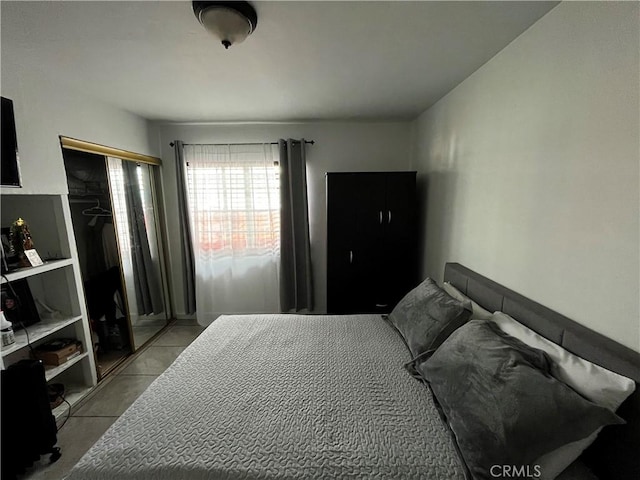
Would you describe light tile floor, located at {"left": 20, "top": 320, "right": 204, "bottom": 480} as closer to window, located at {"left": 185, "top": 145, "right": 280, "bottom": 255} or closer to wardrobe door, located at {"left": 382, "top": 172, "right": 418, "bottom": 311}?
window, located at {"left": 185, "top": 145, "right": 280, "bottom": 255}

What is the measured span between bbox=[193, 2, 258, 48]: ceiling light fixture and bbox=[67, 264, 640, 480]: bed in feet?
5.63

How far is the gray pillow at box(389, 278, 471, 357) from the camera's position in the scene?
57.9 inches

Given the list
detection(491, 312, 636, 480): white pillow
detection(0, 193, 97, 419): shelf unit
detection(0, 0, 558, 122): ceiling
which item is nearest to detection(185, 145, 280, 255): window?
detection(0, 0, 558, 122): ceiling

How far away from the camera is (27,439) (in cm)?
148

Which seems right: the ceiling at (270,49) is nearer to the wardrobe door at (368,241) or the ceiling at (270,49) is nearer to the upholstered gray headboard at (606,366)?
the wardrobe door at (368,241)

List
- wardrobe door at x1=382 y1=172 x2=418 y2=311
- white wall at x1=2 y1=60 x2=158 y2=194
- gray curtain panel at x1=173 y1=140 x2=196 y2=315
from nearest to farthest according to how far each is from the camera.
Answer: white wall at x1=2 y1=60 x2=158 y2=194, wardrobe door at x1=382 y1=172 x2=418 y2=311, gray curtain panel at x1=173 y1=140 x2=196 y2=315

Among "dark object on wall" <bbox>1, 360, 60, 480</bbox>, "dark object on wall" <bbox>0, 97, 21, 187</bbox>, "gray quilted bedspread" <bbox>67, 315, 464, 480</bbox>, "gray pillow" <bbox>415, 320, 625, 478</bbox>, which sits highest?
"dark object on wall" <bbox>0, 97, 21, 187</bbox>

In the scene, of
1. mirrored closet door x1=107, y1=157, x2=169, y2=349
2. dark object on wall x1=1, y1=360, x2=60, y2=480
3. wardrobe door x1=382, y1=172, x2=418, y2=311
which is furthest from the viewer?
wardrobe door x1=382, y1=172, x2=418, y2=311

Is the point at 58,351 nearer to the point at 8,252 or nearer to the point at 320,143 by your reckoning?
the point at 8,252

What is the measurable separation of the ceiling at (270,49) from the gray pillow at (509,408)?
1.54 m

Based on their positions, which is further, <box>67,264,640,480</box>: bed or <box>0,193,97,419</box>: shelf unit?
<box>0,193,97,419</box>: shelf unit

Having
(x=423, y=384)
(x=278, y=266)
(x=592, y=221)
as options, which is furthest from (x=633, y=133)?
(x=278, y=266)

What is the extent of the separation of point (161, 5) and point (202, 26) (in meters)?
0.19

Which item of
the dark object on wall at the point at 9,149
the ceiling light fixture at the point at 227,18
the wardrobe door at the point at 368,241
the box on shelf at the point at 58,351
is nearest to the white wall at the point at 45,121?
the dark object on wall at the point at 9,149
